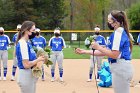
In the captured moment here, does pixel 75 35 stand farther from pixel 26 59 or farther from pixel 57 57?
pixel 26 59

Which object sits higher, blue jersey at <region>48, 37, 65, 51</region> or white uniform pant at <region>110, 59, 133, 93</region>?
blue jersey at <region>48, 37, 65, 51</region>

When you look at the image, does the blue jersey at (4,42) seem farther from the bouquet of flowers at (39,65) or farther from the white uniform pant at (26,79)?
the white uniform pant at (26,79)

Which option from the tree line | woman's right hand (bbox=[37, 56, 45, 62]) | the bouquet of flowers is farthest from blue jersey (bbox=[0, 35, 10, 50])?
the tree line

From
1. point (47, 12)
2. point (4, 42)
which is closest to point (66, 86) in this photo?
point (4, 42)

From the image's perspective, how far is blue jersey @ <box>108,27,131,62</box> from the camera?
6.30 metres

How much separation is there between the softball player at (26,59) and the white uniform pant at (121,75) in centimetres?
135

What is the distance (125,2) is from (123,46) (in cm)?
8192

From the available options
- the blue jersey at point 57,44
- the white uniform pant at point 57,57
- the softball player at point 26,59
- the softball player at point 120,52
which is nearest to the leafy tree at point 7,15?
the blue jersey at point 57,44

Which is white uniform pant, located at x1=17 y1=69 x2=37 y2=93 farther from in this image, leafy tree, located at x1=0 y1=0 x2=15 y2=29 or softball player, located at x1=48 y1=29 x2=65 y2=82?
leafy tree, located at x1=0 y1=0 x2=15 y2=29

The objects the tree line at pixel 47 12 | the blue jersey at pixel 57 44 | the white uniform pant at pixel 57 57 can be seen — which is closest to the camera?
the white uniform pant at pixel 57 57

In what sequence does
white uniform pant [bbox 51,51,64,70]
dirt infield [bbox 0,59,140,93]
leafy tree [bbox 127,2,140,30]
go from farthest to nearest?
leafy tree [bbox 127,2,140,30] → white uniform pant [bbox 51,51,64,70] → dirt infield [bbox 0,59,140,93]

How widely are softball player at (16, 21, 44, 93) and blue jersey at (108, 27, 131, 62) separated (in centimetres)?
137

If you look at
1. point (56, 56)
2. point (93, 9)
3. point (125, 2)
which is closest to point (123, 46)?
point (56, 56)

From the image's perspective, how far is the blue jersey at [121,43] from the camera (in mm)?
6297
